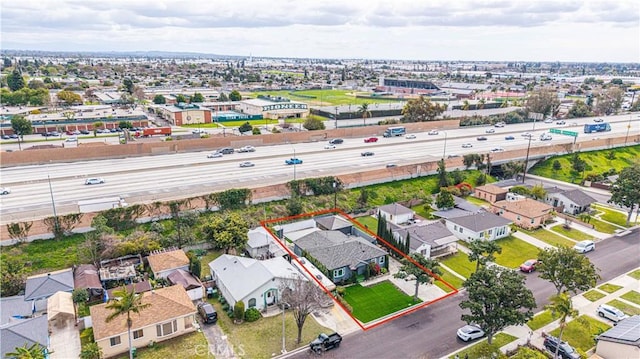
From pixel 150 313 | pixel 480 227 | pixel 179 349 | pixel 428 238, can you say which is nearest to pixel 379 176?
pixel 480 227

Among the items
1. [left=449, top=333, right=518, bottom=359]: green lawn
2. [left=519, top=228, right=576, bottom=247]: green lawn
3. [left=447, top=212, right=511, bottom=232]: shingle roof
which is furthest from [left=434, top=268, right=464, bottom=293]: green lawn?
[left=519, top=228, right=576, bottom=247]: green lawn

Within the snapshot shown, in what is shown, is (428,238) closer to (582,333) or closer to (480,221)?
(480,221)

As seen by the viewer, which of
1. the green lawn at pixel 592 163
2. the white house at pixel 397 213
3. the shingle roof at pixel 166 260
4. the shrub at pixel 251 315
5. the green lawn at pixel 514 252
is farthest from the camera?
the green lawn at pixel 592 163

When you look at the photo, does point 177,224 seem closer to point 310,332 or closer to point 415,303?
point 310,332

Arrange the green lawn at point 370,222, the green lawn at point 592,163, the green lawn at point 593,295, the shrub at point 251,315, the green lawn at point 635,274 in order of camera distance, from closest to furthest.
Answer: the shrub at point 251,315 → the green lawn at point 593,295 → the green lawn at point 635,274 → the green lawn at point 370,222 → the green lawn at point 592,163

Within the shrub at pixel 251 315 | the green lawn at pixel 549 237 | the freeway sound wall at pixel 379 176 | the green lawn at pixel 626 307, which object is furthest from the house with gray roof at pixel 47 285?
the green lawn at pixel 549 237

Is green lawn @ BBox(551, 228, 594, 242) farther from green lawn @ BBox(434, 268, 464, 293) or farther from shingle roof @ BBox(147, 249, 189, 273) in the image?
shingle roof @ BBox(147, 249, 189, 273)

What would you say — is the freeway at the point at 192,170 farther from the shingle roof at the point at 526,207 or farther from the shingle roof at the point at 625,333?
the shingle roof at the point at 625,333
